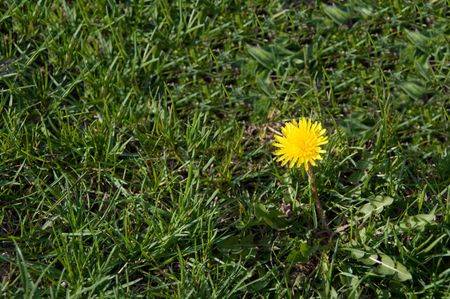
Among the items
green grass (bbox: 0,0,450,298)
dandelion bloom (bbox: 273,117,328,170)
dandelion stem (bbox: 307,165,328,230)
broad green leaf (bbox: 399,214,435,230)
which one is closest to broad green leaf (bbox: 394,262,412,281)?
green grass (bbox: 0,0,450,298)

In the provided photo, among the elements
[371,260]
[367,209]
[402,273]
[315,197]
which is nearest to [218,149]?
[315,197]

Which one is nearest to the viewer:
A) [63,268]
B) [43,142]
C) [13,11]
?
[63,268]

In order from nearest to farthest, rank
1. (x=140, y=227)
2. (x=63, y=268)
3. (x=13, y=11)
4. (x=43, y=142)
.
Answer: (x=63, y=268)
(x=140, y=227)
(x=43, y=142)
(x=13, y=11)

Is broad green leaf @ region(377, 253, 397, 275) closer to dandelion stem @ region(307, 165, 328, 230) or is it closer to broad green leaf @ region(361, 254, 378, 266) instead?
broad green leaf @ region(361, 254, 378, 266)

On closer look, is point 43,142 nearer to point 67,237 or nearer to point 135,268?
point 67,237

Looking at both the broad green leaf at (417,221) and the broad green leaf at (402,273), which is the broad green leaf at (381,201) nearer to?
the broad green leaf at (417,221)

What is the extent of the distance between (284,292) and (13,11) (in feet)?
6.59

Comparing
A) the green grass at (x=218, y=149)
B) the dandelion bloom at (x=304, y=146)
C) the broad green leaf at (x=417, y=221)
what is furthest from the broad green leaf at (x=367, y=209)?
the dandelion bloom at (x=304, y=146)

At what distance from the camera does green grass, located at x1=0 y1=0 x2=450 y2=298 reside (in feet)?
9.25

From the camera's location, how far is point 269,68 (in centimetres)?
346

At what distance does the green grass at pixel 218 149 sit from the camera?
2.82 metres

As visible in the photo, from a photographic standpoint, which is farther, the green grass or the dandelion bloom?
the green grass

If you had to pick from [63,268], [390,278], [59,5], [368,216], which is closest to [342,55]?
[368,216]

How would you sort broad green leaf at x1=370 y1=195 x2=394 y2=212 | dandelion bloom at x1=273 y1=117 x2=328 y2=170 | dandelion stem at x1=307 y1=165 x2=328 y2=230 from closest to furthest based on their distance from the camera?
dandelion bloom at x1=273 y1=117 x2=328 y2=170 < dandelion stem at x1=307 y1=165 x2=328 y2=230 < broad green leaf at x1=370 y1=195 x2=394 y2=212
